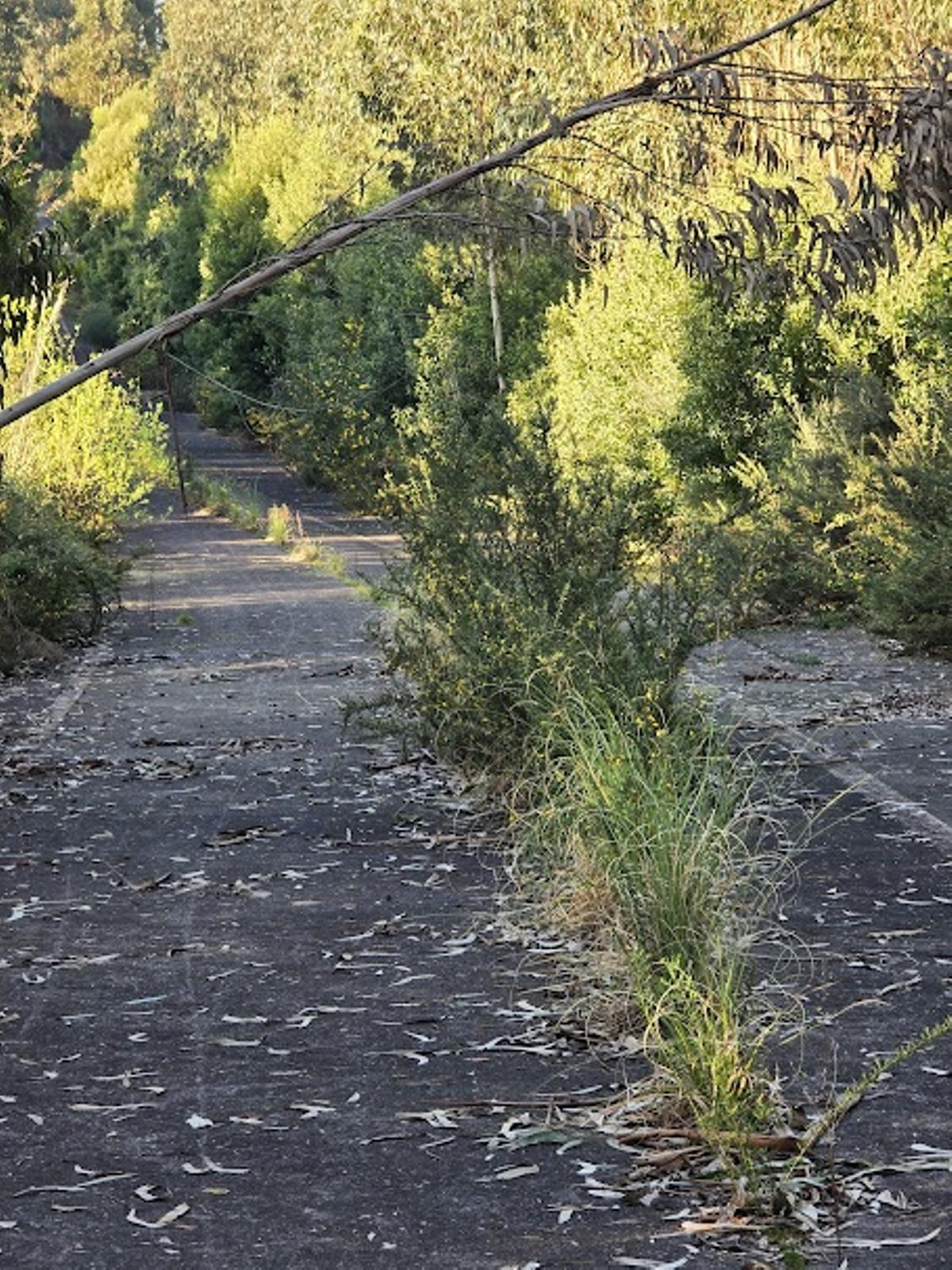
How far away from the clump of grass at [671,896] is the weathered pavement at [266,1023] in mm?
304

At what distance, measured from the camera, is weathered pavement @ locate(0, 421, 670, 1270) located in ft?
Answer: 16.4

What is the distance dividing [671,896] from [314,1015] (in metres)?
1.23

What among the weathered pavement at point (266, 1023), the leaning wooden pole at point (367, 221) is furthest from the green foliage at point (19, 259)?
the leaning wooden pole at point (367, 221)

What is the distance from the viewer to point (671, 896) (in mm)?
6746

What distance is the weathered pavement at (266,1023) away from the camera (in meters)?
4.98

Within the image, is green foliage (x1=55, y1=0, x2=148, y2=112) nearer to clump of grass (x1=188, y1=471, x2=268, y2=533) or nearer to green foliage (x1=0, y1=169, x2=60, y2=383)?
clump of grass (x1=188, y1=471, x2=268, y2=533)

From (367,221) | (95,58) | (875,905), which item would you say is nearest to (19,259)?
(367,221)

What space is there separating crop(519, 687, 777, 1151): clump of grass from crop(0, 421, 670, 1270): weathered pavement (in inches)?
12.0

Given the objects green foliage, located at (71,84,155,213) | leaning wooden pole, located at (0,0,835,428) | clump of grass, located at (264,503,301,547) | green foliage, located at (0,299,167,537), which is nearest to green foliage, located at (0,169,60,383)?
leaning wooden pole, located at (0,0,835,428)

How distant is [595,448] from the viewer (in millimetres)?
29266

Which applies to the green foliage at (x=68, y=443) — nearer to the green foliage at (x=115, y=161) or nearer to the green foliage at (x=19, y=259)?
the green foliage at (x=19, y=259)

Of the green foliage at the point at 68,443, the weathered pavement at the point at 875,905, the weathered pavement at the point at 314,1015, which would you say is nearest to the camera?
the weathered pavement at the point at 314,1015

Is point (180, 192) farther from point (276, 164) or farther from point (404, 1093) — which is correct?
point (404, 1093)

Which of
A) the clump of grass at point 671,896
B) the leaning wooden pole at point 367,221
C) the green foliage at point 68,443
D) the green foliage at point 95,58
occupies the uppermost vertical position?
the green foliage at point 95,58
